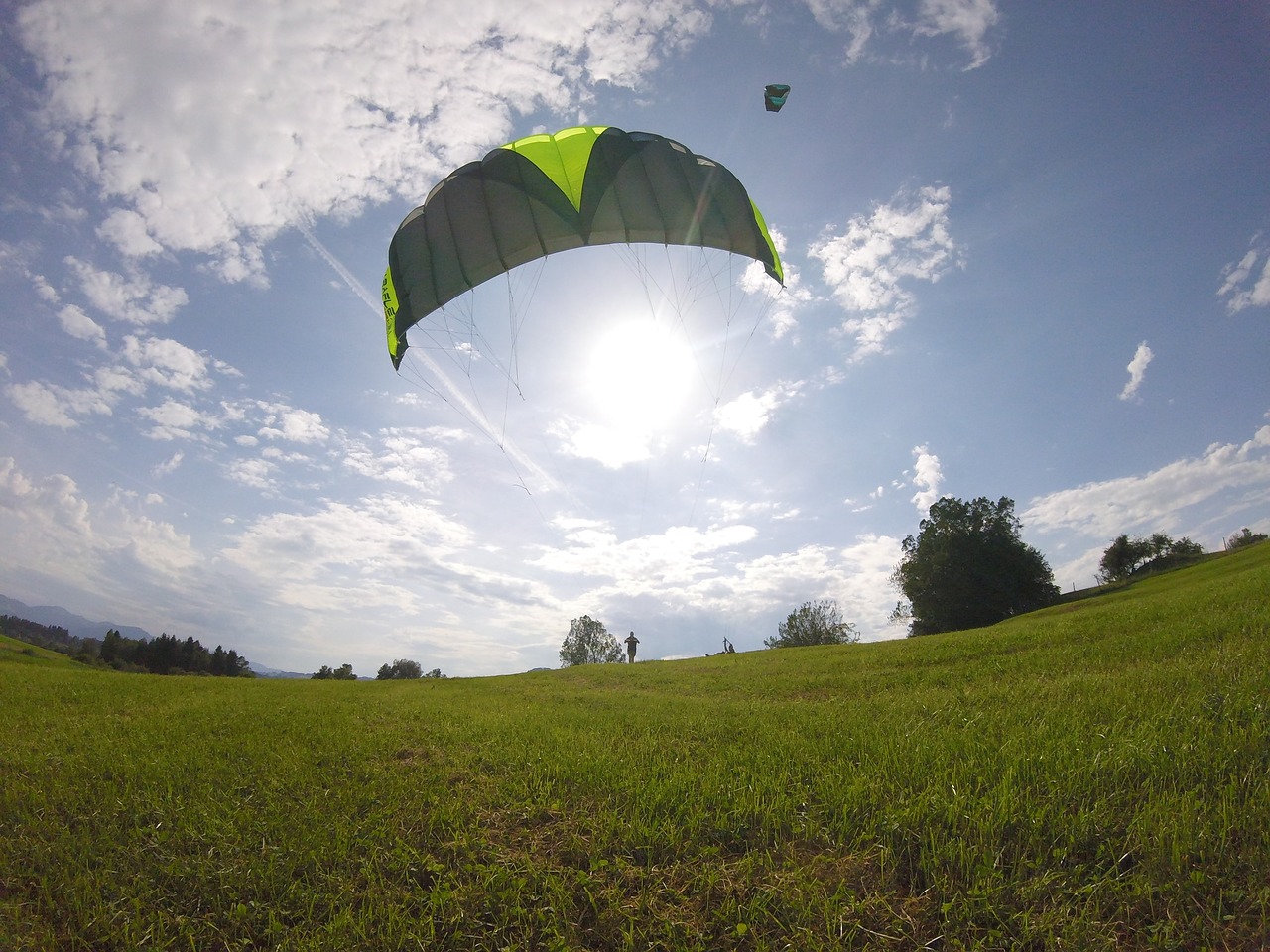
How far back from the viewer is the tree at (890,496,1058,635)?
54469mm

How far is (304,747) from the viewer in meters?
7.59

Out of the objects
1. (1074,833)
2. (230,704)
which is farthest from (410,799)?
(230,704)

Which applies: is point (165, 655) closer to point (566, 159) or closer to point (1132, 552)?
point (566, 159)

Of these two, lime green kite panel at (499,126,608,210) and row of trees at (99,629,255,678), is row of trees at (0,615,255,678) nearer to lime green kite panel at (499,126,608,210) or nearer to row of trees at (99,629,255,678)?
row of trees at (99,629,255,678)

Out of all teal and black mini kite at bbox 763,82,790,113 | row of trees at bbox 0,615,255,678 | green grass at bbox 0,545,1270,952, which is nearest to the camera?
green grass at bbox 0,545,1270,952

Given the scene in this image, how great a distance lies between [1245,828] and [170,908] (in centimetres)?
739

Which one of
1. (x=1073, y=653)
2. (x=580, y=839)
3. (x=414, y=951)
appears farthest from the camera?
(x=1073, y=653)

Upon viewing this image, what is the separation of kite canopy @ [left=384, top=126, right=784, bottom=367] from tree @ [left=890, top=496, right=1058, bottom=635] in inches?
2048

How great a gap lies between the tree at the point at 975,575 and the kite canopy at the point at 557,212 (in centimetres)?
5201

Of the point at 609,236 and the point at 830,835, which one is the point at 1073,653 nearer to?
the point at 830,835

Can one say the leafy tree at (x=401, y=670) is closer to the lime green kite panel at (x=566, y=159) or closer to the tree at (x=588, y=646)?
the tree at (x=588, y=646)

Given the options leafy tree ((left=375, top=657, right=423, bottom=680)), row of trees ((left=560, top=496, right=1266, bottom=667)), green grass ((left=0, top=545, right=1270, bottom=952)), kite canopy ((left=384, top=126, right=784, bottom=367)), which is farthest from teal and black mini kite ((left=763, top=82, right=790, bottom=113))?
leafy tree ((left=375, top=657, right=423, bottom=680))

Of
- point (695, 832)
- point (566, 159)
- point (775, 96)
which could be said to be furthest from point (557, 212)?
point (695, 832)

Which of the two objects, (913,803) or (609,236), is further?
(609,236)
